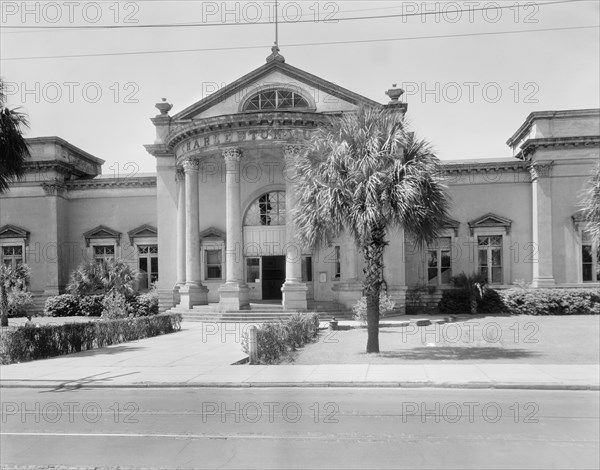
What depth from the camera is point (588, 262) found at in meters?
33.8

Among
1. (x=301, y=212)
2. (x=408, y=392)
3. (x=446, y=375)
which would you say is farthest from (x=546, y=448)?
(x=301, y=212)

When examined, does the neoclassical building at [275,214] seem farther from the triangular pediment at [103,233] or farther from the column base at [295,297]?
the column base at [295,297]

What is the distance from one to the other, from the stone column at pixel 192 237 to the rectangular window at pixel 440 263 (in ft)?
45.1

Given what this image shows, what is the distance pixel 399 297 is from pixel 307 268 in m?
5.48

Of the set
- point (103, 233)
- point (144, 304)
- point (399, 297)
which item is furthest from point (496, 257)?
point (103, 233)

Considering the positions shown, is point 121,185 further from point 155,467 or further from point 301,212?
point 155,467

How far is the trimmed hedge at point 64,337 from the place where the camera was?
1797 cm

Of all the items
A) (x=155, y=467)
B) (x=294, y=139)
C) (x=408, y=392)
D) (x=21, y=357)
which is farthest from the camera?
(x=294, y=139)

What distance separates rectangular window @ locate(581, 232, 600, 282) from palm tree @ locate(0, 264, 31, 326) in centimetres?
3032

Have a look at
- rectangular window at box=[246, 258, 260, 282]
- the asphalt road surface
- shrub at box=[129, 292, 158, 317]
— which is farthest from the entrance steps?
the asphalt road surface

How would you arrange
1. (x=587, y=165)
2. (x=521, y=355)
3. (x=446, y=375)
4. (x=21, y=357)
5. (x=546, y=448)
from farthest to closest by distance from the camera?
(x=587, y=165), (x=21, y=357), (x=521, y=355), (x=446, y=375), (x=546, y=448)

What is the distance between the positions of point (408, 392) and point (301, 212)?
7239 millimetres

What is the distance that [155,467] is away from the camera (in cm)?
711

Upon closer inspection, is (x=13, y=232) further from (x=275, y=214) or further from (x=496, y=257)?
(x=496, y=257)
